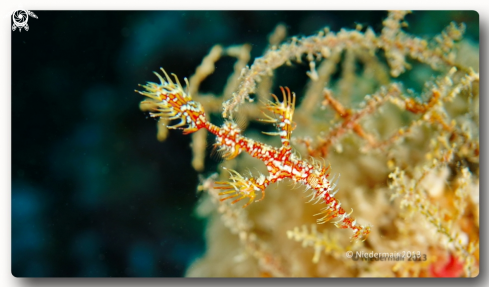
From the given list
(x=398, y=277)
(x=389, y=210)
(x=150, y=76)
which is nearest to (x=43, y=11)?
(x=150, y=76)

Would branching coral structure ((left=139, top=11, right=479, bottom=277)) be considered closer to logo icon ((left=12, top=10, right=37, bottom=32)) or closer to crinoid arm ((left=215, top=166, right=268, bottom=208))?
crinoid arm ((left=215, top=166, right=268, bottom=208))

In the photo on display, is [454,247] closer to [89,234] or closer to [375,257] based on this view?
[375,257]

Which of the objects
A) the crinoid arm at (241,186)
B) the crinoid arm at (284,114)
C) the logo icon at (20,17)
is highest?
the logo icon at (20,17)

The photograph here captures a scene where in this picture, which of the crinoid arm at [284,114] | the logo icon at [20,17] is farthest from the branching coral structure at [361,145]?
the logo icon at [20,17]

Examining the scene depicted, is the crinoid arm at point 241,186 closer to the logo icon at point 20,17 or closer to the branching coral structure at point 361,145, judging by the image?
the branching coral structure at point 361,145

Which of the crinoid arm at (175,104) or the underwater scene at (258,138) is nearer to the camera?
the crinoid arm at (175,104)

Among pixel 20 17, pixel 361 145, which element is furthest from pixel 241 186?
pixel 20 17
